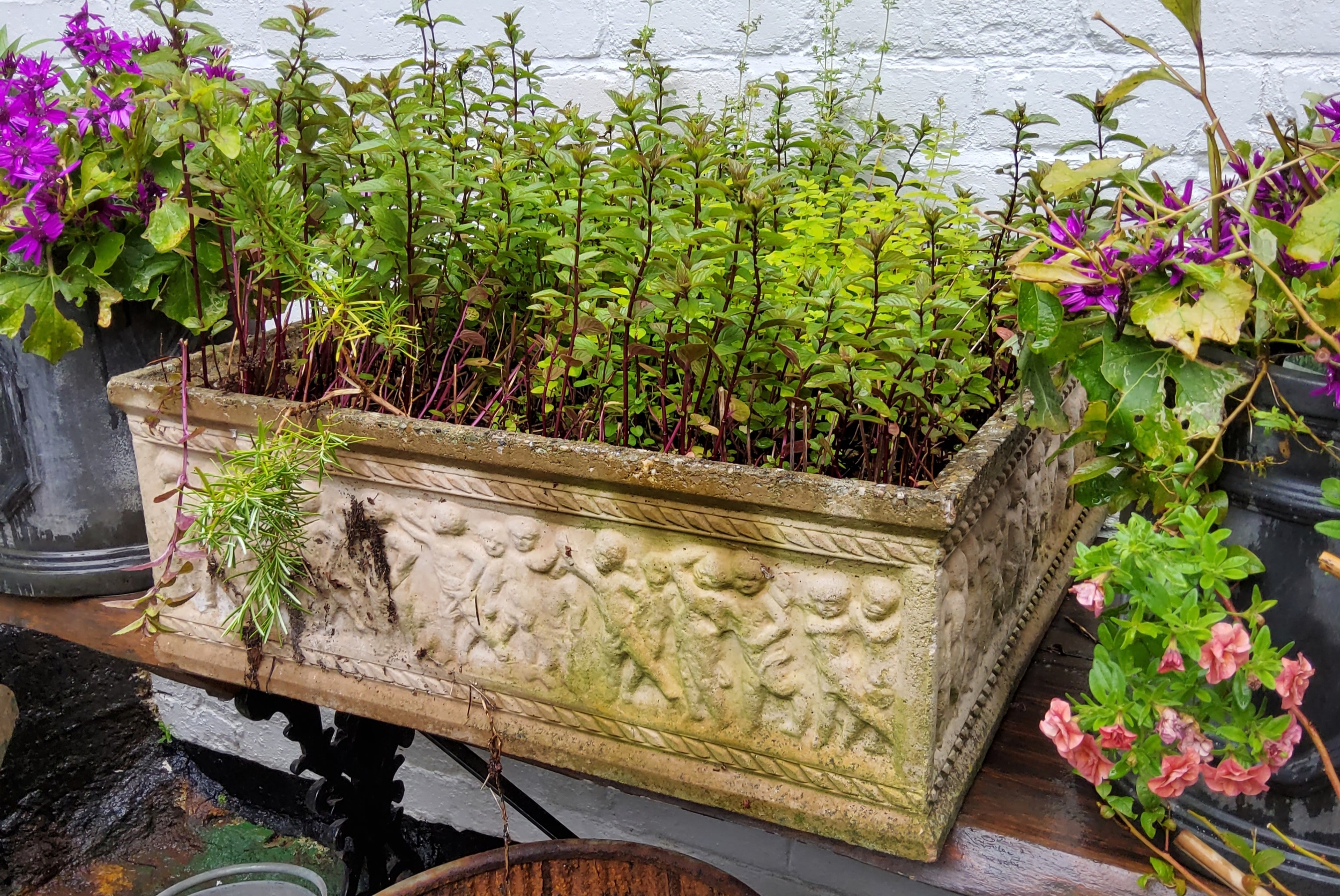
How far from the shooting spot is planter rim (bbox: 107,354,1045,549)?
66 centimetres

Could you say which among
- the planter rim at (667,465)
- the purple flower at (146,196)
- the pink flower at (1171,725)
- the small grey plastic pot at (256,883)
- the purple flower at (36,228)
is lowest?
the small grey plastic pot at (256,883)

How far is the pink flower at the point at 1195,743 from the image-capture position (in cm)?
62

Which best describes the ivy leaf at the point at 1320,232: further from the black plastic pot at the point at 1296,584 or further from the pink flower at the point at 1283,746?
the pink flower at the point at 1283,746

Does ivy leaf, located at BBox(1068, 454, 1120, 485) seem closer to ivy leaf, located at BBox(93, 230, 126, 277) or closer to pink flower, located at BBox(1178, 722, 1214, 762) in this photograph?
pink flower, located at BBox(1178, 722, 1214, 762)

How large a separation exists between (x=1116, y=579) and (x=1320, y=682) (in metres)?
0.16

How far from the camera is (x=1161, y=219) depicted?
600 mm

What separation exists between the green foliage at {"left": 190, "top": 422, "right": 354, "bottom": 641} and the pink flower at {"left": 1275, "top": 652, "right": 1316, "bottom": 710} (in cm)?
72

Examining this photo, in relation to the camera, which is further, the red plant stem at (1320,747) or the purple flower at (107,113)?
the purple flower at (107,113)

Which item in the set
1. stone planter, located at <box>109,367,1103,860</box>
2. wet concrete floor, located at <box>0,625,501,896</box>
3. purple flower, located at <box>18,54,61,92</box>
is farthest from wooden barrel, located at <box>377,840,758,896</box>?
wet concrete floor, located at <box>0,625,501,896</box>

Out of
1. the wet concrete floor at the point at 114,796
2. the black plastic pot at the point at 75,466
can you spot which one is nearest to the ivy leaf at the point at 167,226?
the black plastic pot at the point at 75,466

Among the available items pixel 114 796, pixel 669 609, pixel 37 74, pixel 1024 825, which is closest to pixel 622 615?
pixel 669 609

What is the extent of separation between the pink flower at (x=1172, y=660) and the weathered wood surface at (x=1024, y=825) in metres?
0.20

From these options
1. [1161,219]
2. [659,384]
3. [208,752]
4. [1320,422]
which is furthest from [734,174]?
[208,752]

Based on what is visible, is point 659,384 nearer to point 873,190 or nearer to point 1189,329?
point 873,190
